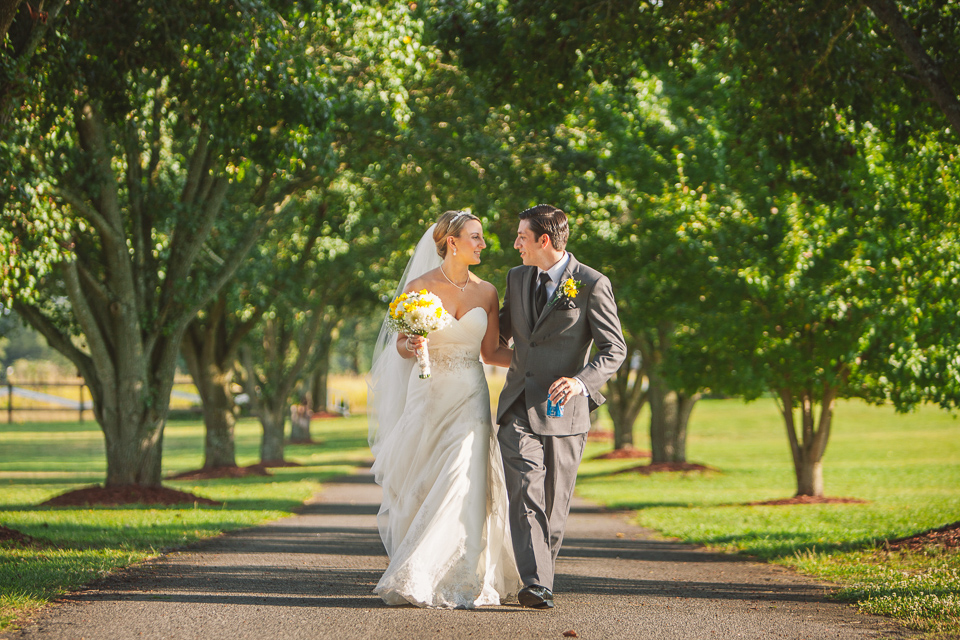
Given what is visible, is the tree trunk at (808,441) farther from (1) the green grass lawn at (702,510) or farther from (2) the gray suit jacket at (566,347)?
(2) the gray suit jacket at (566,347)

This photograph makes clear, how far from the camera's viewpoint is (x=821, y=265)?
14.0m

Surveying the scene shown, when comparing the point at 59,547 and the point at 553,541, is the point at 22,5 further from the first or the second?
the point at 553,541

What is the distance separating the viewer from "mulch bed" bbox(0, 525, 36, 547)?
7.99 meters

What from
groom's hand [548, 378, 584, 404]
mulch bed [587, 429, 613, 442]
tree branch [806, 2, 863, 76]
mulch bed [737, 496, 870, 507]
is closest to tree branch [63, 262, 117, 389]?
groom's hand [548, 378, 584, 404]

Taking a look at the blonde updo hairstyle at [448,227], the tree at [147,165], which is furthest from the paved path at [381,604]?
the tree at [147,165]

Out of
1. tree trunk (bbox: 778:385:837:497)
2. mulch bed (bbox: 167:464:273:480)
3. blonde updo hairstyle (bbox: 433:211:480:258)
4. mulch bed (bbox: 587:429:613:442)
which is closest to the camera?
blonde updo hairstyle (bbox: 433:211:480:258)

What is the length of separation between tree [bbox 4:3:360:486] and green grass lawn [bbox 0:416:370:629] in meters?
2.01

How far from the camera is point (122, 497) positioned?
12945 millimetres

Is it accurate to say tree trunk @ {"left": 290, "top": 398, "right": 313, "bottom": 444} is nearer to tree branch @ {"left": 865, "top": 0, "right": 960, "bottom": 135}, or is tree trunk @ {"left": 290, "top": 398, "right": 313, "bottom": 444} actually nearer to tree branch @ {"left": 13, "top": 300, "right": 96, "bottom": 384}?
tree branch @ {"left": 13, "top": 300, "right": 96, "bottom": 384}

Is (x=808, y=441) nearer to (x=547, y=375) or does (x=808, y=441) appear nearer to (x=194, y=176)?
(x=194, y=176)

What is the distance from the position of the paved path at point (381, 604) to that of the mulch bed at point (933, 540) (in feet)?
4.56

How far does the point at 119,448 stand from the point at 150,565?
21.3ft

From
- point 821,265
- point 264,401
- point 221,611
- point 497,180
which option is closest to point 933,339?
point 821,265

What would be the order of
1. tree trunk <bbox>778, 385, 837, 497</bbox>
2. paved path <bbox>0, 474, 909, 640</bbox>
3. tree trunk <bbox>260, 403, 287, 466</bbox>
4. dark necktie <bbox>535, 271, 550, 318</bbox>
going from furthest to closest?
1. tree trunk <bbox>260, 403, 287, 466</bbox>
2. tree trunk <bbox>778, 385, 837, 497</bbox>
3. dark necktie <bbox>535, 271, 550, 318</bbox>
4. paved path <bbox>0, 474, 909, 640</bbox>
